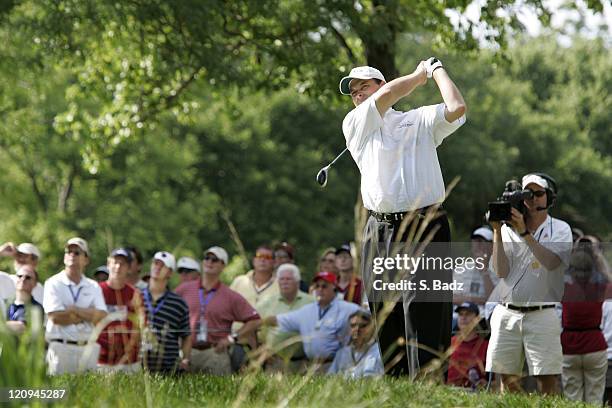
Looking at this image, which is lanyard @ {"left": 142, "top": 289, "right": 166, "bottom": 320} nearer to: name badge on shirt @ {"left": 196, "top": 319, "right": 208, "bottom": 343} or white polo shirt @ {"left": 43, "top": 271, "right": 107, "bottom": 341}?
white polo shirt @ {"left": 43, "top": 271, "right": 107, "bottom": 341}

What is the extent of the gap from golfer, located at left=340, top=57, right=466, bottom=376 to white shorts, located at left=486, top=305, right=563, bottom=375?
142 centimetres

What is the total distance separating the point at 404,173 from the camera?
7809 millimetres

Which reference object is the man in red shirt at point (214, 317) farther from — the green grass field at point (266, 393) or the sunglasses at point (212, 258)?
the green grass field at point (266, 393)

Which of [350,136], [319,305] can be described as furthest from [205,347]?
[350,136]

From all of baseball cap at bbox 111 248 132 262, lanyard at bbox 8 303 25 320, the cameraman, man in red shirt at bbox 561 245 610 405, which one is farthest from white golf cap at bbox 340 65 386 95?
baseball cap at bbox 111 248 132 262

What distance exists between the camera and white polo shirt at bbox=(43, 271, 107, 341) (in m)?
11.2

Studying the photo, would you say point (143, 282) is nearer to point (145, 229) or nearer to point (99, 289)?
point (99, 289)

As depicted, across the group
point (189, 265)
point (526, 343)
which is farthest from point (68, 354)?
point (526, 343)

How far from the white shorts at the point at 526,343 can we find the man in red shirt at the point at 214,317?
12.0 ft

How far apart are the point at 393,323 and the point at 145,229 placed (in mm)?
26502

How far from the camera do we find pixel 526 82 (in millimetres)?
53750

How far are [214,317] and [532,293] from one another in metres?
4.46

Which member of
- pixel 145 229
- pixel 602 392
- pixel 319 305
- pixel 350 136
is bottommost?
pixel 602 392

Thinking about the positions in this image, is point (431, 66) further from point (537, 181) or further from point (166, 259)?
point (166, 259)
